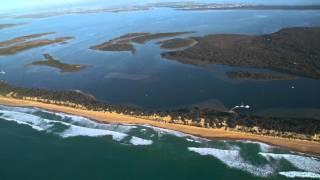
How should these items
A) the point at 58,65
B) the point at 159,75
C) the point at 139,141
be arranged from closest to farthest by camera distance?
1. the point at 139,141
2. the point at 159,75
3. the point at 58,65

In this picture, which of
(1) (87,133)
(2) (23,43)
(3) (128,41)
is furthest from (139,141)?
(2) (23,43)

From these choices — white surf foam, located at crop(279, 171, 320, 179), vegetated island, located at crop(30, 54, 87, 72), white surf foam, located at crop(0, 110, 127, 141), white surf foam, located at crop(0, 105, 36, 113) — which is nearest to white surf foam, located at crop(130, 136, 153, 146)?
white surf foam, located at crop(0, 110, 127, 141)

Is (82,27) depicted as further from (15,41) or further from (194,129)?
(194,129)

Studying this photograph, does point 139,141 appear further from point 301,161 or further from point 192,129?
point 301,161

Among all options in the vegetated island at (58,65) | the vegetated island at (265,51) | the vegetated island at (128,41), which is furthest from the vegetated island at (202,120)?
the vegetated island at (128,41)

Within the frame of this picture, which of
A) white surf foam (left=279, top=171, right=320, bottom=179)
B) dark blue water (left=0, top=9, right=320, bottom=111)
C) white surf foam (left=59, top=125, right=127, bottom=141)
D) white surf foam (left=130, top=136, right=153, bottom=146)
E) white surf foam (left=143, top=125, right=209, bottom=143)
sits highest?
dark blue water (left=0, top=9, right=320, bottom=111)

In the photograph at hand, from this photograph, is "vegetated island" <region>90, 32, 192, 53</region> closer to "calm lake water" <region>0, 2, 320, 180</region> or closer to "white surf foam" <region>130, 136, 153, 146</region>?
"calm lake water" <region>0, 2, 320, 180</region>
